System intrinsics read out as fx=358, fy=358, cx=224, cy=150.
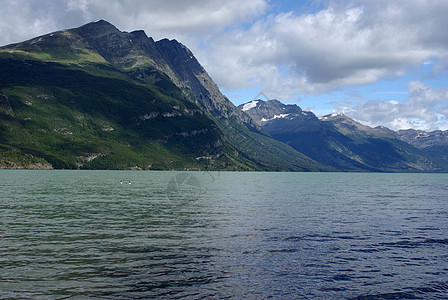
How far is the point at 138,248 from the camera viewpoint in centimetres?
3700

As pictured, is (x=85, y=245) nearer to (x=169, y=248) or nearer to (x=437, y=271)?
(x=169, y=248)

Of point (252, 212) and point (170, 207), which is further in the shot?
point (170, 207)

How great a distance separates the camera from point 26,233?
42.8 metres

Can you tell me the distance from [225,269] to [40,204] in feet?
179

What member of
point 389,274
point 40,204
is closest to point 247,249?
point 389,274

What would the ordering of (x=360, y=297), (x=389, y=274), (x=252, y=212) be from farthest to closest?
(x=252, y=212)
(x=389, y=274)
(x=360, y=297)

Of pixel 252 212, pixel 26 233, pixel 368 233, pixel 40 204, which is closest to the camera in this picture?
pixel 26 233

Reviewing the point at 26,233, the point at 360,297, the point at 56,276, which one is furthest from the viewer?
the point at 26,233

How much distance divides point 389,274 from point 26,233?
39.6 m

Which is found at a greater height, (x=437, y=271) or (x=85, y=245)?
(x=85, y=245)

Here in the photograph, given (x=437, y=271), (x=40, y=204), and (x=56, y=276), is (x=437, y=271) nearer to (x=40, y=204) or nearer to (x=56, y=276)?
(x=56, y=276)

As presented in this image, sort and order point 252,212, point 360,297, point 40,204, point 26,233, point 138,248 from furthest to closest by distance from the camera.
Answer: point 40,204, point 252,212, point 26,233, point 138,248, point 360,297

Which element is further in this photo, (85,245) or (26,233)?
(26,233)

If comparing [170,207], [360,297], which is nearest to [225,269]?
[360,297]
